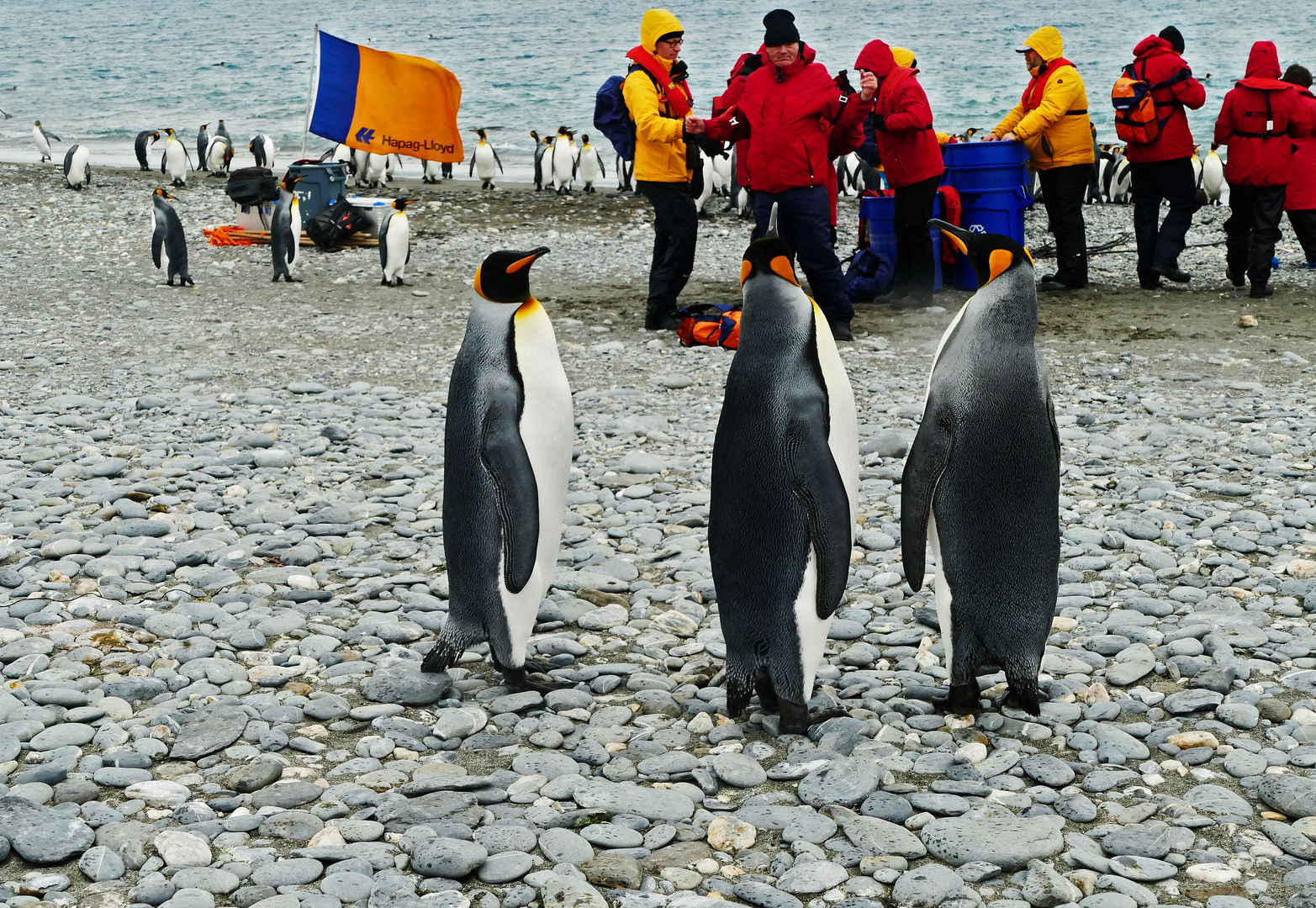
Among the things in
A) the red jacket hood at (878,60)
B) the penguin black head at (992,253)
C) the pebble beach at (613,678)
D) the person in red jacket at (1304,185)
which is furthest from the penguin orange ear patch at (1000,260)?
the person in red jacket at (1304,185)

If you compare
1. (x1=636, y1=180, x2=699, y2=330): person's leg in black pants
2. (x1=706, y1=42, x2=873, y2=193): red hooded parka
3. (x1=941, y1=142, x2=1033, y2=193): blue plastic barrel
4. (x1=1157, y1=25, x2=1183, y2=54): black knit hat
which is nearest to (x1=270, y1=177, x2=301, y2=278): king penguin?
(x1=636, y1=180, x2=699, y2=330): person's leg in black pants

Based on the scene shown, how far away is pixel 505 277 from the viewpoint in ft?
9.68

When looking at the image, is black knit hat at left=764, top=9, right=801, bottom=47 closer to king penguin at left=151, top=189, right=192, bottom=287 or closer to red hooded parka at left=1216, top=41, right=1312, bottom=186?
red hooded parka at left=1216, top=41, right=1312, bottom=186

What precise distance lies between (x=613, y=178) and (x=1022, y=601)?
1830cm

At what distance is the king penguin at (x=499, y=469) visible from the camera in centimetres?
290

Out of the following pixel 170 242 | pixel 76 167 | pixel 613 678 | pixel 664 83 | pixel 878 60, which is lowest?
pixel 613 678

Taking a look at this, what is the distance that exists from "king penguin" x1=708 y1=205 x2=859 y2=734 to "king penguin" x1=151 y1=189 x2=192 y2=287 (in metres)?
7.73

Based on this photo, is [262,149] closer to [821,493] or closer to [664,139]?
[664,139]

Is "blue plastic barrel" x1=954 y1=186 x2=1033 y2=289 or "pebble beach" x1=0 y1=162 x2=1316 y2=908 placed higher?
"blue plastic barrel" x1=954 y1=186 x2=1033 y2=289

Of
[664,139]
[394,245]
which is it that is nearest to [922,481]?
[664,139]

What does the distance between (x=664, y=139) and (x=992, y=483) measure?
449 centimetres

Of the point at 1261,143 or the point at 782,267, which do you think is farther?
the point at 1261,143

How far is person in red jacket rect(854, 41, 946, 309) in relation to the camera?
24.1 feet

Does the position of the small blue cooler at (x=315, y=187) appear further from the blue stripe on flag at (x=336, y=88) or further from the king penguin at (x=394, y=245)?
the king penguin at (x=394, y=245)
